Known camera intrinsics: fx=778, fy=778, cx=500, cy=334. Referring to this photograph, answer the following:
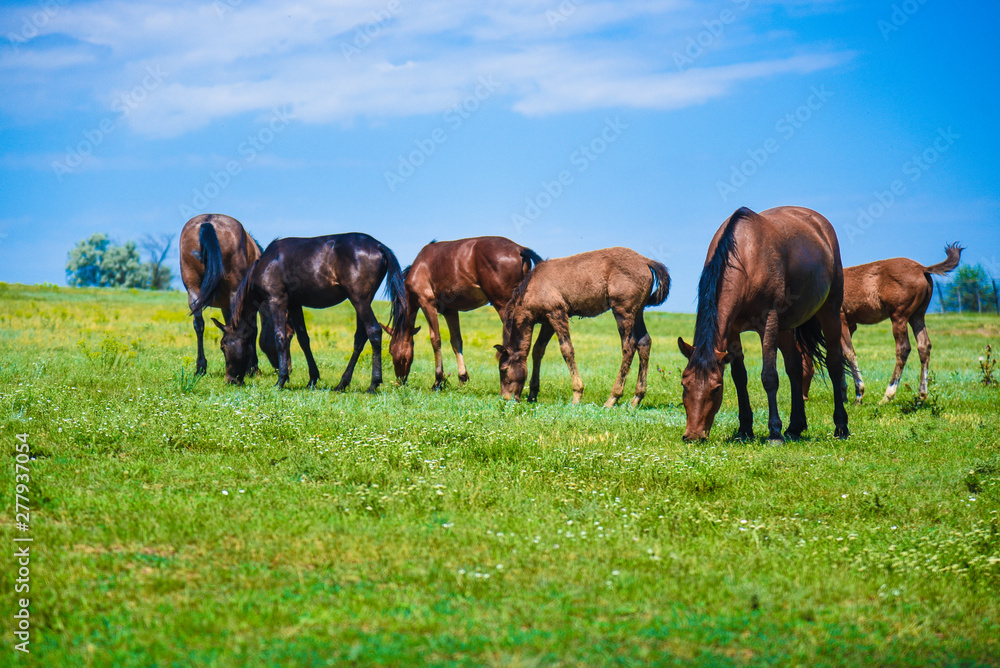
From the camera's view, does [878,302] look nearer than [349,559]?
No

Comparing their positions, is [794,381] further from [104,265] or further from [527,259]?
→ [104,265]

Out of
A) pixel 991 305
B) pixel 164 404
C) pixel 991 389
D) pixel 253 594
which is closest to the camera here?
pixel 253 594

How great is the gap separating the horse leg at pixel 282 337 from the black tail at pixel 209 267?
5.46 feet

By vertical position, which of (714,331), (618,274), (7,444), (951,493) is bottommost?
(951,493)

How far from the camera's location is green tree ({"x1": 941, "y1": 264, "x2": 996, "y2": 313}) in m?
51.8

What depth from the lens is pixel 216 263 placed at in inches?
588

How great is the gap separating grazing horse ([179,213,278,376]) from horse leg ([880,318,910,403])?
12.0 meters

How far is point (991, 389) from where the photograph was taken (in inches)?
598

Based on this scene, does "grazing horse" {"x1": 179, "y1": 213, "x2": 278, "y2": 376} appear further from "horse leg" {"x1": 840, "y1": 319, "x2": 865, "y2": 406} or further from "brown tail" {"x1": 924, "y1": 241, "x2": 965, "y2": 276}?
"brown tail" {"x1": 924, "y1": 241, "x2": 965, "y2": 276}

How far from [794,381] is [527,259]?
21.1 feet

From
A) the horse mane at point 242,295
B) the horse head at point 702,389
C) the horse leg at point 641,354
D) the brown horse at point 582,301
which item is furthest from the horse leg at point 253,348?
the horse head at point 702,389

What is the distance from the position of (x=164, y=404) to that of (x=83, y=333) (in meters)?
15.3

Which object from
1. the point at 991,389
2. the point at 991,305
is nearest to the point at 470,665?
the point at 991,389

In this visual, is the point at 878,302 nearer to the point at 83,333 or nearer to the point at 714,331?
the point at 714,331
